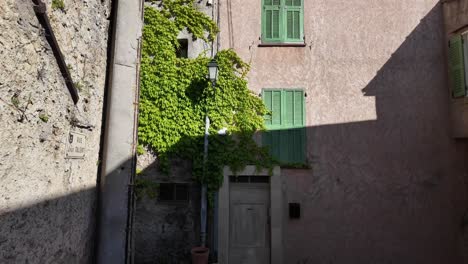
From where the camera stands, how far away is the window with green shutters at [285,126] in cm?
641

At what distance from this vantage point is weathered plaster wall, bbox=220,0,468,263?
6.20 m

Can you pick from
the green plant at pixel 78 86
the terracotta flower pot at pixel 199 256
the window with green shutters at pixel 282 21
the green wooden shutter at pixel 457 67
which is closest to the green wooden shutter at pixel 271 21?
the window with green shutters at pixel 282 21

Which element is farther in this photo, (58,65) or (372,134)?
(372,134)

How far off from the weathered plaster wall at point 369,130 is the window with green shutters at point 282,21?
16 cm

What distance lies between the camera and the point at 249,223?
6.32 metres

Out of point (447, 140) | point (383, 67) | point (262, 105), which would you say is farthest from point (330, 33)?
point (447, 140)

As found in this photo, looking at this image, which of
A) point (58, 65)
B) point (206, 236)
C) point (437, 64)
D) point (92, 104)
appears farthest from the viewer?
point (437, 64)

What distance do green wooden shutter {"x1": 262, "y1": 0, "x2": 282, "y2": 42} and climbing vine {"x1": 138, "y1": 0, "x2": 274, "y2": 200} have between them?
34.9 inches

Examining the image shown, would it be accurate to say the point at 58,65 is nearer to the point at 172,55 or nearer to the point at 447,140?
the point at 172,55

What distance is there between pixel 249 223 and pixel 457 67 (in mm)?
5484

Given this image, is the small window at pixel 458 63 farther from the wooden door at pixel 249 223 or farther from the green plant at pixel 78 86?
the green plant at pixel 78 86

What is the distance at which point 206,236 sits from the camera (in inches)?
240

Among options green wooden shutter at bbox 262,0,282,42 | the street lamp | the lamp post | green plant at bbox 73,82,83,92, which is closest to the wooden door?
the lamp post

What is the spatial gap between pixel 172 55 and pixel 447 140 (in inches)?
244
